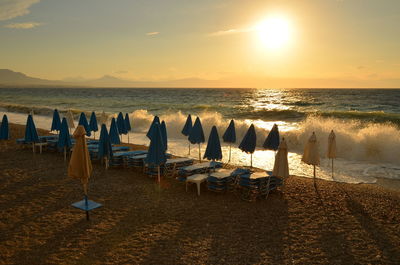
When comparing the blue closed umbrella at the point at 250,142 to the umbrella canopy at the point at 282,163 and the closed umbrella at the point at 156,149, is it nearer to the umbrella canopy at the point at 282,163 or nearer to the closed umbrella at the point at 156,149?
the umbrella canopy at the point at 282,163

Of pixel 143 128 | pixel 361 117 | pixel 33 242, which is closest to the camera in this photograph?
pixel 33 242

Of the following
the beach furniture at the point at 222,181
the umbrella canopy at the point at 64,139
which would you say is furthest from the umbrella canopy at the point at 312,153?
the umbrella canopy at the point at 64,139

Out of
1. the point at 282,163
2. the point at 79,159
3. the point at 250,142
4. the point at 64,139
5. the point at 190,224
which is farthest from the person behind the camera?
the point at 64,139

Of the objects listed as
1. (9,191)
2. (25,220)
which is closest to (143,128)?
(9,191)

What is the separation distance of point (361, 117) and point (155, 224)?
4121 centimetres

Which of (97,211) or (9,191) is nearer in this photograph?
(97,211)

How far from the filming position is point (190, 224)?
8852 mm

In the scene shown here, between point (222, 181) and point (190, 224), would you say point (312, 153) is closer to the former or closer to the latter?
point (222, 181)

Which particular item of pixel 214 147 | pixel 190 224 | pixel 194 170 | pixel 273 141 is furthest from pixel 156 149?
pixel 273 141

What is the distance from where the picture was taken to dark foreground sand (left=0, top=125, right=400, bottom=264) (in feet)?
23.6

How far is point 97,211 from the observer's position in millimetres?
9516

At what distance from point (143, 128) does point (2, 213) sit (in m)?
23.3

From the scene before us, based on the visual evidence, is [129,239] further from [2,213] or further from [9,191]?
[9,191]

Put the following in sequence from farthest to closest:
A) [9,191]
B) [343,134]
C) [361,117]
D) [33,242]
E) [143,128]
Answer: [361,117] → [143,128] → [343,134] → [9,191] → [33,242]
